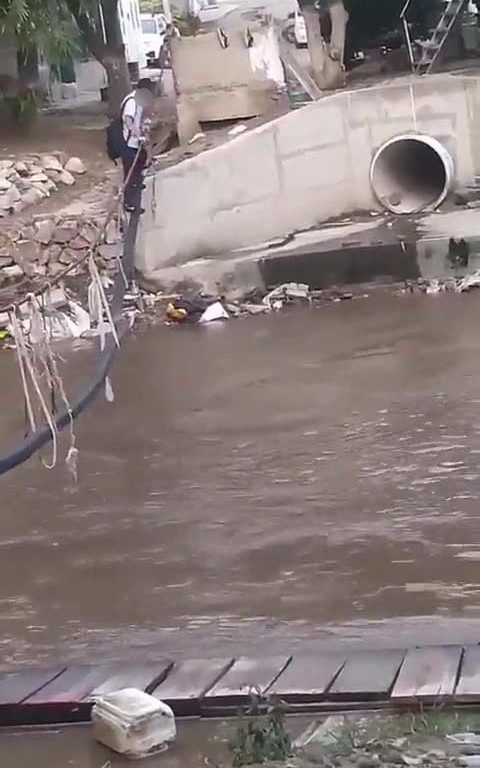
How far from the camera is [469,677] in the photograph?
12.3 feet

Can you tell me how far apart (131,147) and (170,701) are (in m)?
8.28

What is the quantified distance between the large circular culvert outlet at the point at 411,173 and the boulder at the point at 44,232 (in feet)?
12.1

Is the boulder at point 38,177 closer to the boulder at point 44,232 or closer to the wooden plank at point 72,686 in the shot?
the boulder at point 44,232

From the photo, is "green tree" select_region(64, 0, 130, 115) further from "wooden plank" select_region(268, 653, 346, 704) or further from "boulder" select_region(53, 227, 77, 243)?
"wooden plank" select_region(268, 653, 346, 704)

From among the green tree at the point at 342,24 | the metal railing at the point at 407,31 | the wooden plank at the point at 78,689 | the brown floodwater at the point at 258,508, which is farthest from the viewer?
the metal railing at the point at 407,31

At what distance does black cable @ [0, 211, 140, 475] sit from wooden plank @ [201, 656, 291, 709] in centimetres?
124

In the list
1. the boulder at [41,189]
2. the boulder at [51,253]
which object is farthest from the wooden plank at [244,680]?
the boulder at [41,189]

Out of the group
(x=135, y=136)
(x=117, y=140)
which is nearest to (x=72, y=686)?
(x=135, y=136)

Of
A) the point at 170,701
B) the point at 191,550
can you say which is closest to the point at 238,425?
the point at 191,550

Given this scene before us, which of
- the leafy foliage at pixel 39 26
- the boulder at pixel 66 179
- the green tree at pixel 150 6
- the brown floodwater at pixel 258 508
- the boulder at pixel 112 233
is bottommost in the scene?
the brown floodwater at pixel 258 508

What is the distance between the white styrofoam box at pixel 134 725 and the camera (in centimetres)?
355

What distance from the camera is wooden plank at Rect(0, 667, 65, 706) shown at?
402 centimetres

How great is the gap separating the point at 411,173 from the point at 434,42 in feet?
10.3

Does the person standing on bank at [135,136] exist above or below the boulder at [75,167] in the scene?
above
